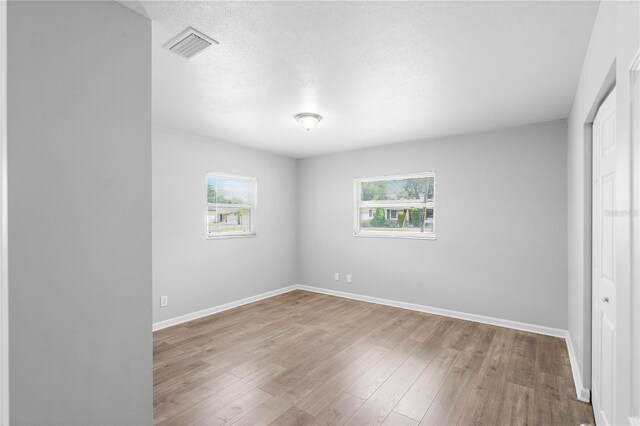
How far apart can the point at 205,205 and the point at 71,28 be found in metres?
3.11

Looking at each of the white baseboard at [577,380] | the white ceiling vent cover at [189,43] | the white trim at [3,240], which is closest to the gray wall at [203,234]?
the white ceiling vent cover at [189,43]

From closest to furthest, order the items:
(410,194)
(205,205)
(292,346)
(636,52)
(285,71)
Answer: (636,52) < (285,71) < (292,346) < (205,205) < (410,194)

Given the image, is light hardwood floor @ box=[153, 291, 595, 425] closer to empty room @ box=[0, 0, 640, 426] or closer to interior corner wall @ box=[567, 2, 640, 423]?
empty room @ box=[0, 0, 640, 426]

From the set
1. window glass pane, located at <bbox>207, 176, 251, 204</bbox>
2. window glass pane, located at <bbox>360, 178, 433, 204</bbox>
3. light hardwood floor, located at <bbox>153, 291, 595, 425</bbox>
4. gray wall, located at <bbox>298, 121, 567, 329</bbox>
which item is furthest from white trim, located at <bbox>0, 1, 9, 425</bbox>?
window glass pane, located at <bbox>360, 178, 433, 204</bbox>

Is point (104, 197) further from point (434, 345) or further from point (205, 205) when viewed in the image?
point (434, 345)

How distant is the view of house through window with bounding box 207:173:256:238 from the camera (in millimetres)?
4637

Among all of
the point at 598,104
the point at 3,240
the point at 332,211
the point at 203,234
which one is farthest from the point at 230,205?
the point at 598,104

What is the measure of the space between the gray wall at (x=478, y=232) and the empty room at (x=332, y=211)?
26 millimetres

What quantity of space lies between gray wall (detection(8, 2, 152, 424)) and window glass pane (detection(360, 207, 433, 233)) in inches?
153

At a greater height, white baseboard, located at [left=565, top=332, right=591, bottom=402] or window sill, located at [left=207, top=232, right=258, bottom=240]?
window sill, located at [left=207, top=232, right=258, bottom=240]

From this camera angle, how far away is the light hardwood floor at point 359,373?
220cm

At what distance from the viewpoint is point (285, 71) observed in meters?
2.41

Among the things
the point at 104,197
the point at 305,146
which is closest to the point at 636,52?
the point at 104,197

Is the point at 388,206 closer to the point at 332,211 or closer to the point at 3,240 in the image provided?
the point at 332,211
